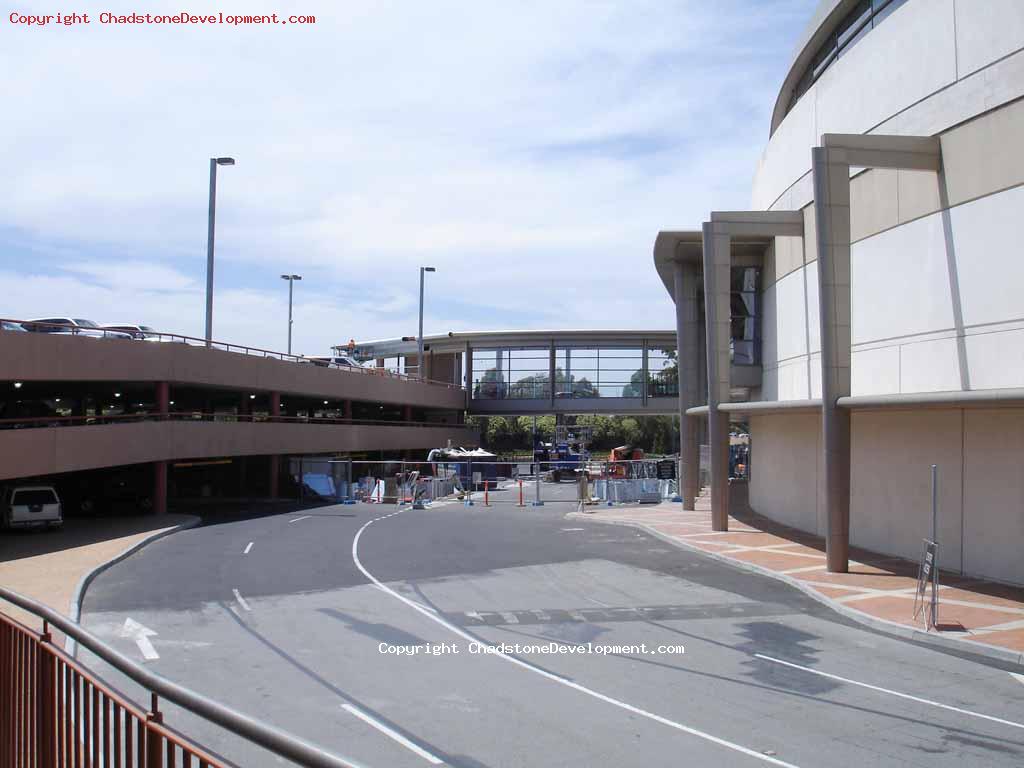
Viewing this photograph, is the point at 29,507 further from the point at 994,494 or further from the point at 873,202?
the point at 994,494

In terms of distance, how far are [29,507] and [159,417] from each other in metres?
6.85

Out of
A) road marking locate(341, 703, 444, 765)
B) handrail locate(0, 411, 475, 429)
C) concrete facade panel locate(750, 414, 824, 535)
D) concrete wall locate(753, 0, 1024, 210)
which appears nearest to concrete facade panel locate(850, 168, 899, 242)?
concrete wall locate(753, 0, 1024, 210)

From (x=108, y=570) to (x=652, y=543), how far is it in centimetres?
1477

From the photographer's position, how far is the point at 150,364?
33.1 meters

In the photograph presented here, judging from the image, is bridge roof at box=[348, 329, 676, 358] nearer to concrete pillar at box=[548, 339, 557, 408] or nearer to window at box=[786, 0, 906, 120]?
concrete pillar at box=[548, 339, 557, 408]

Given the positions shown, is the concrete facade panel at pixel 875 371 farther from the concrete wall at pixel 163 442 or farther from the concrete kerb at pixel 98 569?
the concrete wall at pixel 163 442

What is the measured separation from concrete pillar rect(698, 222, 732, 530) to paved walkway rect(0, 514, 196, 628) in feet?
58.7

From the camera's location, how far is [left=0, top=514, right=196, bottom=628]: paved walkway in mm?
17422

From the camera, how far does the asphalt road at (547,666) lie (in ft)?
30.1

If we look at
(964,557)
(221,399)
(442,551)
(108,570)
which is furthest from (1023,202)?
(221,399)

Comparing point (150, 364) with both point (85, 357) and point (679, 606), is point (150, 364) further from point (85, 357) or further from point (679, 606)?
point (679, 606)

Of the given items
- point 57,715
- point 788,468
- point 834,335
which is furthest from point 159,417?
point 57,715

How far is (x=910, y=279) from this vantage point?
21.3 meters

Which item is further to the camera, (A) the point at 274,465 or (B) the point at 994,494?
(A) the point at 274,465
